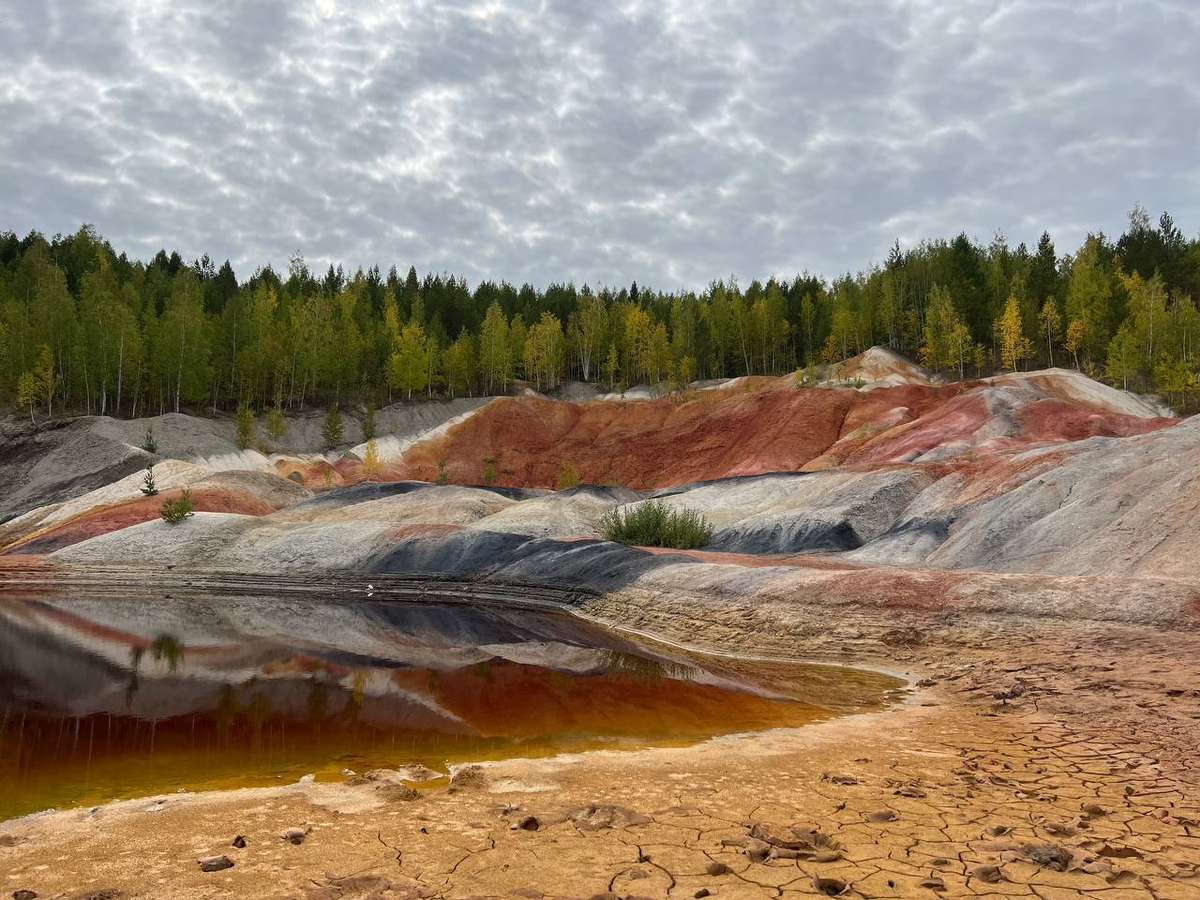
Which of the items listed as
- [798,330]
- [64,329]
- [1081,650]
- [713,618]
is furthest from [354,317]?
[1081,650]

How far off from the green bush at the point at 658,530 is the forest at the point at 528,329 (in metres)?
64.5

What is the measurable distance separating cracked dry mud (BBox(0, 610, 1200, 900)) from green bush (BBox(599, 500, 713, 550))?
3168 cm

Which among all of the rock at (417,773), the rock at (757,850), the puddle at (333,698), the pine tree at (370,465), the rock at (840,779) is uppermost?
the pine tree at (370,465)

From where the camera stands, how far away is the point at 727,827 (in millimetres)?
8188

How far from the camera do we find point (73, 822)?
885cm

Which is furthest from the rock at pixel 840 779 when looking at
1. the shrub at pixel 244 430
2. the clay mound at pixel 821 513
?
the shrub at pixel 244 430

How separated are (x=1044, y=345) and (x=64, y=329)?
131 meters

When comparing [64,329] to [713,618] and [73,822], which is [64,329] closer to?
[713,618]

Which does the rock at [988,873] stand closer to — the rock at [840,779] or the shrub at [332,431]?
the rock at [840,779]

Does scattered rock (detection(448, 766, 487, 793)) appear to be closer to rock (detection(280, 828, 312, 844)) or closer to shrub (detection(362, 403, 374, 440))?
rock (detection(280, 828, 312, 844))

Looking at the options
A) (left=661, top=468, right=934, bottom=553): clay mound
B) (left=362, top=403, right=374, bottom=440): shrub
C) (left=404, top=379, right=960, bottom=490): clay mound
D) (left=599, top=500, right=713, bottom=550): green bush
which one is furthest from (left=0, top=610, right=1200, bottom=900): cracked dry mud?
(left=362, top=403, right=374, bottom=440): shrub

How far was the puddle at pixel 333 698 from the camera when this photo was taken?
12094 millimetres

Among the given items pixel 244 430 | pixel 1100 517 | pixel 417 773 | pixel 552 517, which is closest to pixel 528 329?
pixel 244 430

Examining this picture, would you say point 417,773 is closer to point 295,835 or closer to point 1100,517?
point 295,835
